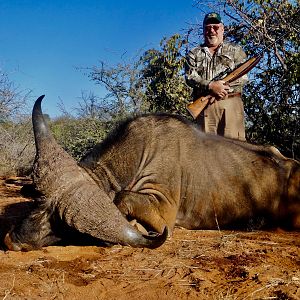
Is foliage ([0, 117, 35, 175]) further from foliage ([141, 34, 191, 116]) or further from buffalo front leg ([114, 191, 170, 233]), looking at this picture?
buffalo front leg ([114, 191, 170, 233])

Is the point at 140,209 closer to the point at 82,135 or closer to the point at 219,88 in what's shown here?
the point at 219,88

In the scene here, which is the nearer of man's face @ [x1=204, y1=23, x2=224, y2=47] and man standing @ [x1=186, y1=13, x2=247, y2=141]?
man standing @ [x1=186, y1=13, x2=247, y2=141]

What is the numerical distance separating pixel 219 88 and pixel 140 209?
255 cm

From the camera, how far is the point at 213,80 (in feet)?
21.4

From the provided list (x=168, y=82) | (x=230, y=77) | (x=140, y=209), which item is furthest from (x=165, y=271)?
(x=168, y=82)

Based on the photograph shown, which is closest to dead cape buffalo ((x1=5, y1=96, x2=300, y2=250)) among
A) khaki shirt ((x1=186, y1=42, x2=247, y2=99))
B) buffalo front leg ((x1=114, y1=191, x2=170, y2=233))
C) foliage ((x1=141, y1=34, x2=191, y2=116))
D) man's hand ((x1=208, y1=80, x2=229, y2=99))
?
buffalo front leg ((x1=114, y1=191, x2=170, y2=233))

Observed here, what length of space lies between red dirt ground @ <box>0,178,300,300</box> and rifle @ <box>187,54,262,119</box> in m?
2.39

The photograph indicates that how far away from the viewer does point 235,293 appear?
2.91 meters

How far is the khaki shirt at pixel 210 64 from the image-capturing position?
6602 millimetres

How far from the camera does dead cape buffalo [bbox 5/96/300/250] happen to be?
4.07 metres

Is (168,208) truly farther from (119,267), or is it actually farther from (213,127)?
(213,127)

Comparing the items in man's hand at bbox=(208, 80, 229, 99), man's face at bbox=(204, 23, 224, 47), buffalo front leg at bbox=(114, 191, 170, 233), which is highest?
man's face at bbox=(204, 23, 224, 47)

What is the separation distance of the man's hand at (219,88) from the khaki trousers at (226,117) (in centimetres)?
15

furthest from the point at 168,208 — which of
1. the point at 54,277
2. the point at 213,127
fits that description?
the point at 213,127
